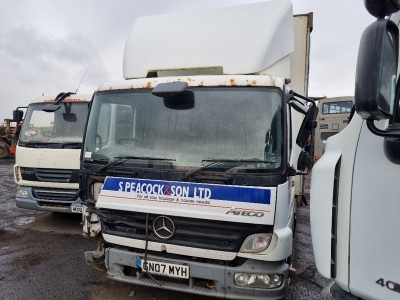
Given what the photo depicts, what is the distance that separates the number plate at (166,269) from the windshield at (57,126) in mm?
3499

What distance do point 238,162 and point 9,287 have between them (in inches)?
125

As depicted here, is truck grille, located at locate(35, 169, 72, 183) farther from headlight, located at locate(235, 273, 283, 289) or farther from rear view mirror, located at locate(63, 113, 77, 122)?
headlight, located at locate(235, 273, 283, 289)

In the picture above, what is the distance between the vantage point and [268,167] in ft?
8.39

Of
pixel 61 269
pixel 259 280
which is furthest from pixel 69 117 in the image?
pixel 259 280

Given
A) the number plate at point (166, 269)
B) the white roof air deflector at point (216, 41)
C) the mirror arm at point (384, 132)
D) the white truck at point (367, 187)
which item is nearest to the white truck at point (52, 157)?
the white roof air deflector at point (216, 41)

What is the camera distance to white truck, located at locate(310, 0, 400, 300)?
1286 millimetres

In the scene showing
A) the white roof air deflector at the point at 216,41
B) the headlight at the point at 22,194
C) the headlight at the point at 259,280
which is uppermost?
the white roof air deflector at the point at 216,41

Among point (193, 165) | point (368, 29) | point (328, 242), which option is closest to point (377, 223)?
point (328, 242)

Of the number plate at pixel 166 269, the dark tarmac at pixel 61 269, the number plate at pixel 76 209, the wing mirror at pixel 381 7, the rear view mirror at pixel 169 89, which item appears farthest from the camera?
the number plate at pixel 76 209

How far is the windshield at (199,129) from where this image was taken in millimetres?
2633

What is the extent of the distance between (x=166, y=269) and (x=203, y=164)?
100cm

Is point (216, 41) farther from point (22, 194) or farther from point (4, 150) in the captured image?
point (4, 150)

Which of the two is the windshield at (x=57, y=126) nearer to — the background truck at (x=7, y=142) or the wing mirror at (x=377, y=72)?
the wing mirror at (x=377, y=72)

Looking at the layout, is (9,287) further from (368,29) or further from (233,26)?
(368,29)
